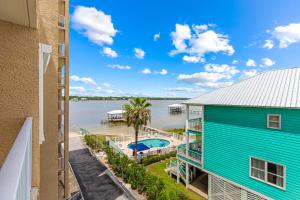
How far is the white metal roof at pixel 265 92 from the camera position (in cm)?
1070

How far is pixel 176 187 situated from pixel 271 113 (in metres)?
10.3

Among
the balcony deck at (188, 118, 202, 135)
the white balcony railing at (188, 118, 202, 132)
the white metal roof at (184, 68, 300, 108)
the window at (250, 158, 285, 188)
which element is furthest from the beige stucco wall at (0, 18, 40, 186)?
the white balcony railing at (188, 118, 202, 132)

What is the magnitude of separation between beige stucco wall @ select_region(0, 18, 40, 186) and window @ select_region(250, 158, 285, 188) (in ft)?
41.3

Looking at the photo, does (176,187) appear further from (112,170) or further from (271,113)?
(271,113)

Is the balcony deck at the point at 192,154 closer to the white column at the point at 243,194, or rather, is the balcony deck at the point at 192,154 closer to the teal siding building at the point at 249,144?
the teal siding building at the point at 249,144

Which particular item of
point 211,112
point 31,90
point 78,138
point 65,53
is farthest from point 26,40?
point 78,138

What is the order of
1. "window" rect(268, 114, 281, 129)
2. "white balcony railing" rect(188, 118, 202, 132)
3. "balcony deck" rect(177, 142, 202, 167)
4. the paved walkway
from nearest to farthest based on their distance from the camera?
"window" rect(268, 114, 281, 129)
the paved walkway
"balcony deck" rect(177, 142, 202, 167)
"white balcony railing" rect(188, 118, 202, 132)

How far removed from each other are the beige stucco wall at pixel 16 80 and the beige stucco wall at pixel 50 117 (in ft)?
17.0

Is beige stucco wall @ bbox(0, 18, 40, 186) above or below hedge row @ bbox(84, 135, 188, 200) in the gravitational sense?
above

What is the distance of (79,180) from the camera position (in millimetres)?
17312

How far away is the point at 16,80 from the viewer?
2.64 metres

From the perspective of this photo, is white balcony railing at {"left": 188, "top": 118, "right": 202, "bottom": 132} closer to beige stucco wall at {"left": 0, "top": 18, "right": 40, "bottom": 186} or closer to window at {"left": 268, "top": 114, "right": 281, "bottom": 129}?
window at {"left": 268, "top": 114, "right": 281, "bottom": 129}

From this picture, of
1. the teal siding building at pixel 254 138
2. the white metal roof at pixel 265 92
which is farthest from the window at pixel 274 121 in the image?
the white metal roof at pixel 265 92

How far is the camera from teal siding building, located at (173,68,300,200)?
10.4 meters
